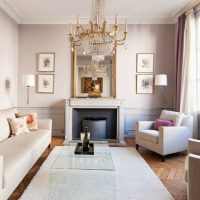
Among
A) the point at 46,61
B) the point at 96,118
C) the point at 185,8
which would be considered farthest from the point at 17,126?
the point at 185,8

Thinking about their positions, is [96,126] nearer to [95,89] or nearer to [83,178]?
[95,89]

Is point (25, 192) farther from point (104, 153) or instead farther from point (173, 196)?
point (173, 196)

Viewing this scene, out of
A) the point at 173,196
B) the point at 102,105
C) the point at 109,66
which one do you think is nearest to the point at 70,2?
the point at 109,66

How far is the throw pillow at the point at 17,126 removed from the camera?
3680 millimetres

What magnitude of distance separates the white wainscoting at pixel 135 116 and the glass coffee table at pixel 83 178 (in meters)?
2.72

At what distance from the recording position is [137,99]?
18.7 ft

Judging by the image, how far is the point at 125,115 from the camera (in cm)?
570

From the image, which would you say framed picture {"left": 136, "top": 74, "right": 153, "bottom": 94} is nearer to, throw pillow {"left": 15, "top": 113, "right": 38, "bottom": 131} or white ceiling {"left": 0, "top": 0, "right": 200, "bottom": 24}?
white ceiling {"left": 0, "top": 0, "right": 200, "bottom": 24}

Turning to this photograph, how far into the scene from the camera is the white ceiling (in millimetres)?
4621

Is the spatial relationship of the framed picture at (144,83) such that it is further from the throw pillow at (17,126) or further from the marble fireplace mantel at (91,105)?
the throw pillow at (17,126)

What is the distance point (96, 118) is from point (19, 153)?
3.06 meters

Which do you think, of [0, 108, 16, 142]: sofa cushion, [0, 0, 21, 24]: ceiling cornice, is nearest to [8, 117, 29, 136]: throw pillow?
[0, 108, 16, 142]: sofa cushion

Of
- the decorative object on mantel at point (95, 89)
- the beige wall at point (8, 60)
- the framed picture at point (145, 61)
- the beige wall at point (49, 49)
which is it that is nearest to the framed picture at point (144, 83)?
the framed picture at point (145, 61)

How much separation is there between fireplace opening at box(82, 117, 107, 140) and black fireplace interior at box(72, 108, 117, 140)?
0.04m
